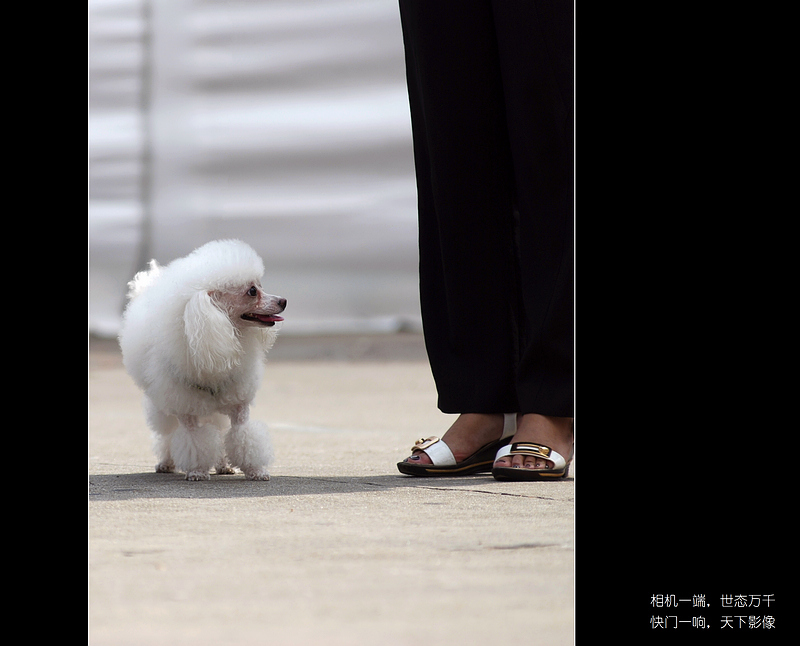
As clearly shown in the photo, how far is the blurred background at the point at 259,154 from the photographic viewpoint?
3979 mm

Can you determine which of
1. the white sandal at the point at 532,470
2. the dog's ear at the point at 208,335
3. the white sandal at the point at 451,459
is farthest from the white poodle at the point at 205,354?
the white sandal at the point at 532,470

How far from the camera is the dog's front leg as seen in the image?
1.44 metres

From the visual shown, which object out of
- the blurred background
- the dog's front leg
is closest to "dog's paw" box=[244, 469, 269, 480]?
the dog's front leg

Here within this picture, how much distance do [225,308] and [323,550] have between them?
0.63m

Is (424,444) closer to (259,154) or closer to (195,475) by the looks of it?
(195,475)

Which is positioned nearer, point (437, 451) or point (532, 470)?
point (532, 470)

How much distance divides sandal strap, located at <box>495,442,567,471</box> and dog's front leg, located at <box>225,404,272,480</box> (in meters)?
0.33

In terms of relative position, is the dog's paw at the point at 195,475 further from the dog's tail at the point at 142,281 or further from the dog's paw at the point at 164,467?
the dog's tail at the point at 142,281

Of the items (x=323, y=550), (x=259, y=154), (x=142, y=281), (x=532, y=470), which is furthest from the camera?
(x=259, y=154)

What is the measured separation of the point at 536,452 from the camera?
1.36 metres

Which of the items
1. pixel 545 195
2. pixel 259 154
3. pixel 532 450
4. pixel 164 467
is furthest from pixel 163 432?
pixel 259 154

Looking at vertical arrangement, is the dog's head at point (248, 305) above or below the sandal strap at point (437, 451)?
above
